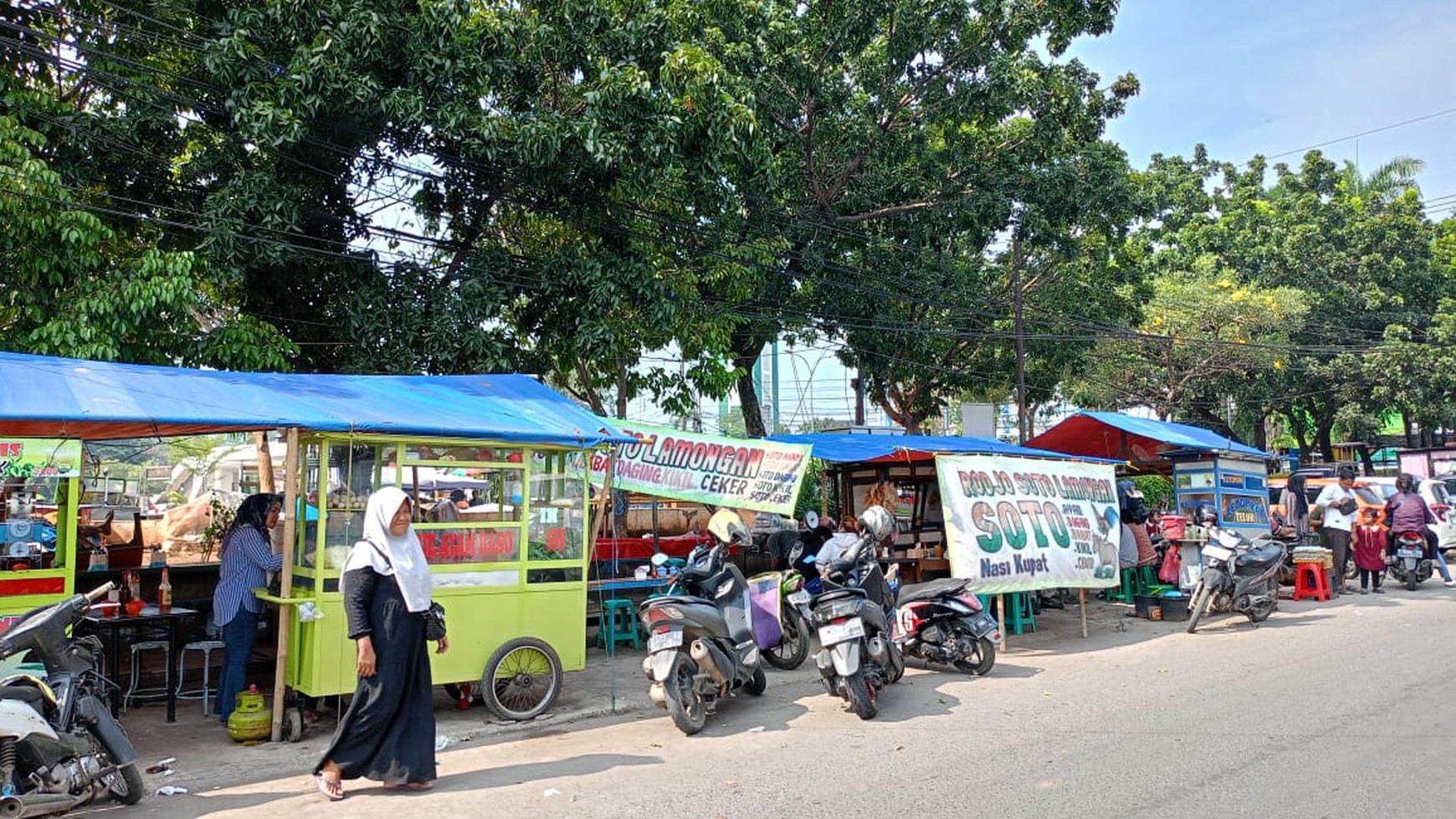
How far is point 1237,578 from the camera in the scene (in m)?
11.6

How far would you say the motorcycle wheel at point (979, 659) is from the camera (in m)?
8.97

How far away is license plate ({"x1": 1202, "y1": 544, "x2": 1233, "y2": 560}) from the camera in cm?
1155

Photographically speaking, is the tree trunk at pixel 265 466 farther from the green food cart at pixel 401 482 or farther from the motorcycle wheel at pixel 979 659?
the motorcycle wheel at pixel 979 659

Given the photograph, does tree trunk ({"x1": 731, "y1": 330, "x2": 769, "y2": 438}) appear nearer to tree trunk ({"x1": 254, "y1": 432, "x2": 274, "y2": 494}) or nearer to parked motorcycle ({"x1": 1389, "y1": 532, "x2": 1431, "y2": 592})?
parked motorcycle ({"x1": 1389, "y1": 532, "x2": 1431, "y2": 592})

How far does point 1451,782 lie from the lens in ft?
17.0

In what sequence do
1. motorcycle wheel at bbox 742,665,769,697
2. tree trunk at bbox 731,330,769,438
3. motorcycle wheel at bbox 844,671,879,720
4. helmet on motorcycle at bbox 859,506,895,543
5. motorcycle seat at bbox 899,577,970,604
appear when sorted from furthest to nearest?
tree trunk at bbox 731,330,769,438, helmet on motorcycle at bbox 859,506,895,543, motorcycle seat at bbox 899,577,970,604, motorcycle wheel at bbox 742,665,769,697, motorcycle wheel at bbox 844,671,879,720

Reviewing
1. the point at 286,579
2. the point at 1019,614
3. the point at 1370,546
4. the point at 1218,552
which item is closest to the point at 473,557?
the point at 286,579

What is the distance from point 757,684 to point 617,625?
361cm

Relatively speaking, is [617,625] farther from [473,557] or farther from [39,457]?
[39,457]

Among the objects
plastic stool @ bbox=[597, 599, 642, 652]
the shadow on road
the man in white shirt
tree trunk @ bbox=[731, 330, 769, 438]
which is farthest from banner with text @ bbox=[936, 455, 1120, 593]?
tree trunk @ bbox=[731, 330, 769, 438]

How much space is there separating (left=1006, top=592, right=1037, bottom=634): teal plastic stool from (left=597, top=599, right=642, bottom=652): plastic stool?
428 cm

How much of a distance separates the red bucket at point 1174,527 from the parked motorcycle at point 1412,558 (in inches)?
150

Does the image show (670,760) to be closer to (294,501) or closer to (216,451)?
(294,501)

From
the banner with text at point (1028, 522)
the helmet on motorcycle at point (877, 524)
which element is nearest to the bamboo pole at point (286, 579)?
the helmet on motorcycle at point (877, 524)
